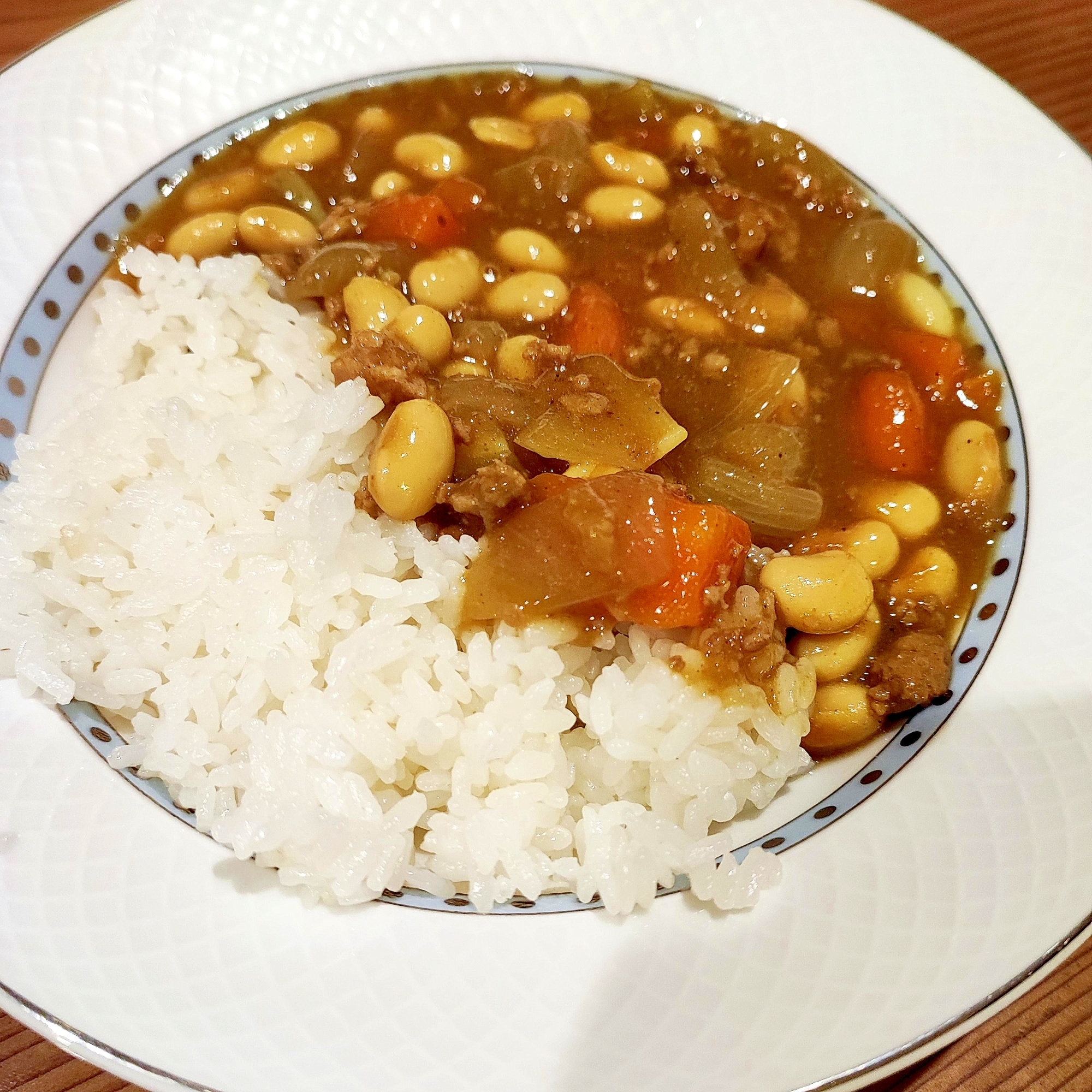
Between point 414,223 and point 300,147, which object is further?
point 300,147

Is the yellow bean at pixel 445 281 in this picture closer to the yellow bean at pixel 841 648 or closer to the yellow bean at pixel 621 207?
the yellow bean at pixel 621 207

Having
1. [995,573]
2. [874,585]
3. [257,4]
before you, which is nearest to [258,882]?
[874,585]

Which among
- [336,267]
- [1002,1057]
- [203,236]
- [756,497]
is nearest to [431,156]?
[336,267]

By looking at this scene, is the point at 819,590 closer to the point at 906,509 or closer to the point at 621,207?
the point at 906,509

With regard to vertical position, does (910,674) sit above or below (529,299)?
below

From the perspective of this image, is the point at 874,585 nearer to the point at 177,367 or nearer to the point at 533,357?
the point at 533,357

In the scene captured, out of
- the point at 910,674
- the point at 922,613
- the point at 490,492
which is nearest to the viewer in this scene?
the point at 910,674
